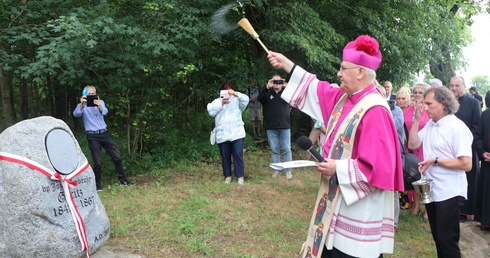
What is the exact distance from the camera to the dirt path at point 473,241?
4.85 metres

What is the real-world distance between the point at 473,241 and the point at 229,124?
4183 mm

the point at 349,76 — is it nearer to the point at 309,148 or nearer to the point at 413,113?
the point at 309,148

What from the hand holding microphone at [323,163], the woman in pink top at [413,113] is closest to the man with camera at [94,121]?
the woman in pink top at [413,113]

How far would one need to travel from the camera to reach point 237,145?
7.39 metres

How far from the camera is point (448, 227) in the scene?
3.47 meters

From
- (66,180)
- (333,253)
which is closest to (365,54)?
(333,253)

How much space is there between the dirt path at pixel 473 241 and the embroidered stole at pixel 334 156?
2.99m

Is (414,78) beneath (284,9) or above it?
beneath

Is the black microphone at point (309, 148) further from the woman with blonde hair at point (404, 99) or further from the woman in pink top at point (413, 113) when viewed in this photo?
the woman with blonde hair at point (404, 99)

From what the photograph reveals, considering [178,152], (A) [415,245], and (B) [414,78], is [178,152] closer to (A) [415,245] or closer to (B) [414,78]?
(A) [415,245]

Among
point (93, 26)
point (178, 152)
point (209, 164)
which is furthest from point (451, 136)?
point (178, 152)

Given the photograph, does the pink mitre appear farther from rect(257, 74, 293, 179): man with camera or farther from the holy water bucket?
rect(257, 74, 293, 179): man with camera

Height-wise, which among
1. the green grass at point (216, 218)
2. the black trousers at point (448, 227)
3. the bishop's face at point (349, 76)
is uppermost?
the bishop's face at point (349, 76)

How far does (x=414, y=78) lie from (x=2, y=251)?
479 inches
